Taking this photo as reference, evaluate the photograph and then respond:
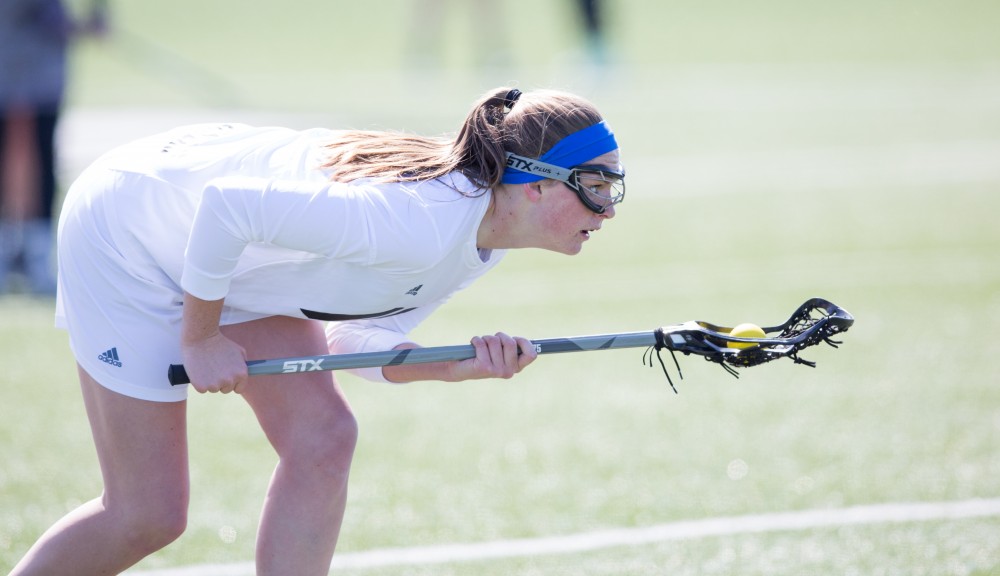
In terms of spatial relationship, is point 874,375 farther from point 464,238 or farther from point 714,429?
point 464,238

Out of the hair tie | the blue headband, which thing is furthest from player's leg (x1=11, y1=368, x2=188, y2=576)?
the hair tie

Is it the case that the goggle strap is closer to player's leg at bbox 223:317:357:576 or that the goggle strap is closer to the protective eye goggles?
the protective eye goggles

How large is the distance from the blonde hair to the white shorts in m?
0.63

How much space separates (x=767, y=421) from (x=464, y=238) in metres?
3.10

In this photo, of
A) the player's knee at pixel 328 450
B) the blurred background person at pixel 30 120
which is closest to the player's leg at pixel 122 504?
the player's knee at pixel 328 450

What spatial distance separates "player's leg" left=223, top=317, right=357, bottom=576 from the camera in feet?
11.3

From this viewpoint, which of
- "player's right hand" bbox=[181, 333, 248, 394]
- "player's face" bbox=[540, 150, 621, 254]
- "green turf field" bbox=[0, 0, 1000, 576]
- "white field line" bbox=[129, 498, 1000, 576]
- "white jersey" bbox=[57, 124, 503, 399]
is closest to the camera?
"white jersey" bbox=[57, 124, 503, 399]

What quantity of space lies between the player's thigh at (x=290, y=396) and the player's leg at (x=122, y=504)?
30 centimetres

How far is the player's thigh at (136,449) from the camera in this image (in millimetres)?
3402

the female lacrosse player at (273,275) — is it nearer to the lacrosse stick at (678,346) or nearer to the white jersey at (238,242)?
the white jersey at (238,242)

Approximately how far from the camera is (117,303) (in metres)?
3.42

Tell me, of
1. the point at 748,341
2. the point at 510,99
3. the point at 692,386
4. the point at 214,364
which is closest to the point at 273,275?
the point at 214,364

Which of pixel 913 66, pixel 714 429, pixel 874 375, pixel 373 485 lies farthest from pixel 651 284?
pixel 913 66

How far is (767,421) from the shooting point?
5984 mm
